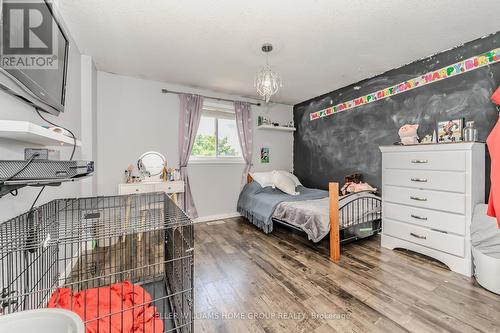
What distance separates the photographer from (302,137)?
455cm

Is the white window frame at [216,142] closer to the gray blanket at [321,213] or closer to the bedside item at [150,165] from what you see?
the bedside item at [150,165]

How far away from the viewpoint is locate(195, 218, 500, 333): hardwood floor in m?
1.42

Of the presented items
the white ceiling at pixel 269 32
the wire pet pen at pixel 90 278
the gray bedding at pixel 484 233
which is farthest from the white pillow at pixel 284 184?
the wire pet pen at pixel 90 278

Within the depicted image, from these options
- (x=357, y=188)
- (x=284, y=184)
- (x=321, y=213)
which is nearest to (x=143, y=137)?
(x=284, y=184)

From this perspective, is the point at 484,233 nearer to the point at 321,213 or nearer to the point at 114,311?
the point at 321,213

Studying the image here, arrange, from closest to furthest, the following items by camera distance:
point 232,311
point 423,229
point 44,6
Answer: point 44,6 → point 232,311 → point 423,229

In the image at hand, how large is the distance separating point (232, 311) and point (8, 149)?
1637mm

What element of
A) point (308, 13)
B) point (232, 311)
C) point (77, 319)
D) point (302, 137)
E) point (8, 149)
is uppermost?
point (308, 13)

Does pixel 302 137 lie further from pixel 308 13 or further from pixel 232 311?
pixel 232 311

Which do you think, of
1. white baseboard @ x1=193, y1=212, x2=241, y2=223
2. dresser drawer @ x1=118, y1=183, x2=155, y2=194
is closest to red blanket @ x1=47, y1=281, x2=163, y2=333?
dresser drawer @ x1=118, y1=183, x2=155, y2=194

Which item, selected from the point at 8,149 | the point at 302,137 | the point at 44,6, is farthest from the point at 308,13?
the point at 302,137

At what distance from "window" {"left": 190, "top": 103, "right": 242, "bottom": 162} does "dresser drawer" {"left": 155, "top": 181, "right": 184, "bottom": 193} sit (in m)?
0.73

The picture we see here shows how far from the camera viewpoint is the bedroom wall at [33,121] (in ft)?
3.71

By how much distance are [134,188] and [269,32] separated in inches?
94.1
